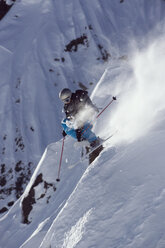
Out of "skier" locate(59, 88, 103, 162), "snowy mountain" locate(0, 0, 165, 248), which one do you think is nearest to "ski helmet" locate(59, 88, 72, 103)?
"skier" locate(59, 88, 103, 162)

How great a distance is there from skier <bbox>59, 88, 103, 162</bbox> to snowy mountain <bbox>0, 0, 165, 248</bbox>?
2.60ft

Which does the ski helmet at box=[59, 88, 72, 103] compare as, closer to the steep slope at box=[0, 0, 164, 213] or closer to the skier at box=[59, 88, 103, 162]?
the skier at box=[59, 88, 103, 162]

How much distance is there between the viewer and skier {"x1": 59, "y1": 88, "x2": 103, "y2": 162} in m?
7.74

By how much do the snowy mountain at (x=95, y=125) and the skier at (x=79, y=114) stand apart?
793 mm

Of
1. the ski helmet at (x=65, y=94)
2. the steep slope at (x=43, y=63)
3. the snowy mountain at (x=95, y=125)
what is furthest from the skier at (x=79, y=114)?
the steep slope at (x=43, y=63)

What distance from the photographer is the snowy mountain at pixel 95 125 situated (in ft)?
14.5

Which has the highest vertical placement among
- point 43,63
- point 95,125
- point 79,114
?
point 43,63

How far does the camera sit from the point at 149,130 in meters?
5.91

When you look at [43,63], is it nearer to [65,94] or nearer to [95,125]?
[95,125]

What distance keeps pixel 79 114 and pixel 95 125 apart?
7.73ft

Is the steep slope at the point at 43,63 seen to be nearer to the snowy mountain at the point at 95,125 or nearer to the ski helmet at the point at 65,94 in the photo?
the snowy mountain at the point at 95,125

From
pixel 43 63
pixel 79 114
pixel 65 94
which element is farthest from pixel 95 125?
pixel 43 63

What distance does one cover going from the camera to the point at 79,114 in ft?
26.0

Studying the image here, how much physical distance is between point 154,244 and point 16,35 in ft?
85.5
